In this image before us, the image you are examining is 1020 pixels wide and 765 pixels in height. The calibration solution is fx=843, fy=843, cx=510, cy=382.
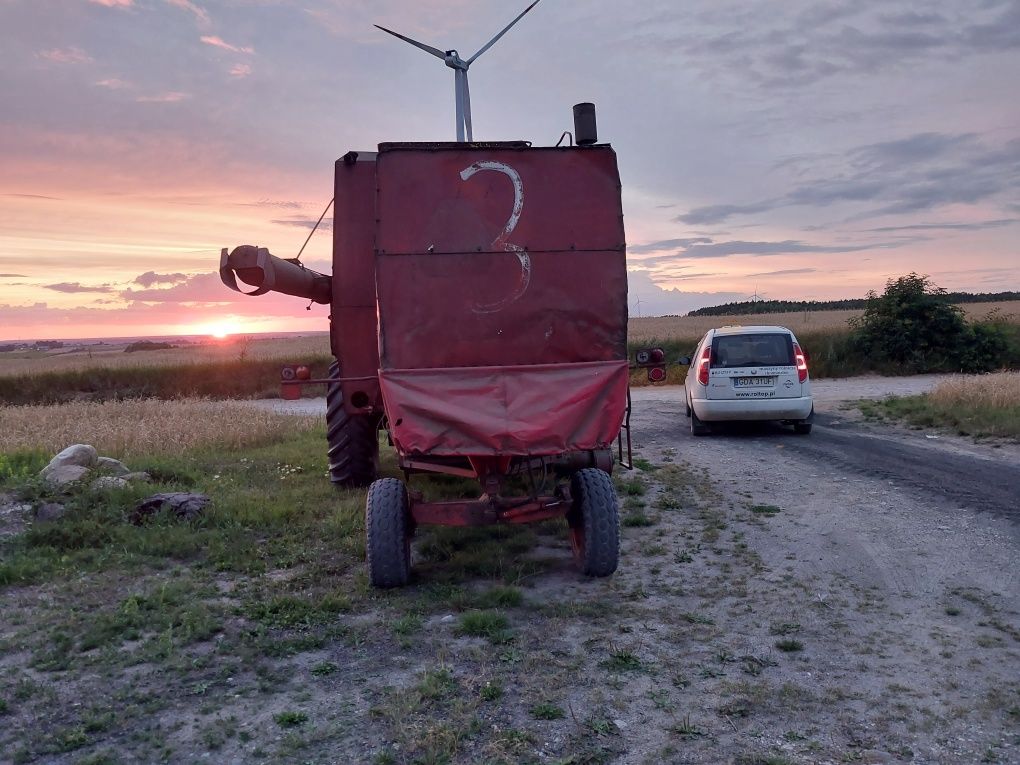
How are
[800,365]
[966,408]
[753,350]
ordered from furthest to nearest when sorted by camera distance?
[966,408] < [753,350] < [800,365]

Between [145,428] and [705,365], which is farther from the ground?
[705,365]

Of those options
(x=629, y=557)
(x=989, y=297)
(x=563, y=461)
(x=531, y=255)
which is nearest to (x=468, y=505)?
(x=563, y=461)

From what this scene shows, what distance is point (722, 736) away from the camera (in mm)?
3781

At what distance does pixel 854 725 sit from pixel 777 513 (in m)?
4.44

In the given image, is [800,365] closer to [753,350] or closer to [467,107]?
[753,350]

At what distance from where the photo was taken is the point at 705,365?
515 inches

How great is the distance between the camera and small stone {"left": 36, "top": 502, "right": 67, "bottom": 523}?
7945 millimetres

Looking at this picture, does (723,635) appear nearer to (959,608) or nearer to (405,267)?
(959,608)

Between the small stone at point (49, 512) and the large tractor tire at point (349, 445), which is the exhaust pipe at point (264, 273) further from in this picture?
the small stone at point (49, 512)

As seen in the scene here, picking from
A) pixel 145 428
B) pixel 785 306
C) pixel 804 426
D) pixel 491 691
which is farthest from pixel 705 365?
pixel 785 306

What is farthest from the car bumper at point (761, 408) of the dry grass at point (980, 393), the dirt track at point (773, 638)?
the dirt track at point (773, 638)

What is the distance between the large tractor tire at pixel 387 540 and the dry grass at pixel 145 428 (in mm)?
7722

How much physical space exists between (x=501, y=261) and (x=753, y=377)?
7.34 m

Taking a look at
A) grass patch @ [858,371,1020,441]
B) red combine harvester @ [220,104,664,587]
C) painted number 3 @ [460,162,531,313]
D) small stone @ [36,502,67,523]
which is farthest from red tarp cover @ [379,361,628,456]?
grass patch @ [858,371,1020,441]
